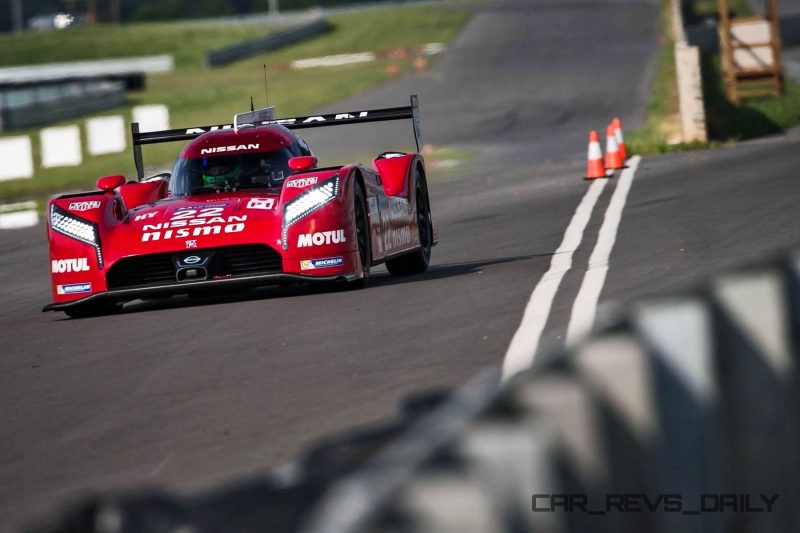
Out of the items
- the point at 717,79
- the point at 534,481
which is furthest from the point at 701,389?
the point at 717,79

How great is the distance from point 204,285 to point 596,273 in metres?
2.93

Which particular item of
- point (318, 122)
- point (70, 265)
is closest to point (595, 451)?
point (70, 265)

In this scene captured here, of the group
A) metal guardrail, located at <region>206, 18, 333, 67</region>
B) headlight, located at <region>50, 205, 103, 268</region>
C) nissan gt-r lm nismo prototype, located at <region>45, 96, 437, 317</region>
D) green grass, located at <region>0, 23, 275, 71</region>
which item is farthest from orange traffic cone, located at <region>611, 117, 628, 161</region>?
green grass, located at <region>0, 23, 275, 71</region>

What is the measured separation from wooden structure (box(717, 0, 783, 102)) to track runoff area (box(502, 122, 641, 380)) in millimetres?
12095

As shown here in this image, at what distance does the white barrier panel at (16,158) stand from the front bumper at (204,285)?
2473 cm

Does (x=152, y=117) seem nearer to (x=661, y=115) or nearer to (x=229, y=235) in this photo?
(x=661, y=115)

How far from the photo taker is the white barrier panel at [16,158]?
36.6 m

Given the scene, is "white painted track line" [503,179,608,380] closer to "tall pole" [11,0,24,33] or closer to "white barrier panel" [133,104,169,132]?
"white barrier panel" [133,104,169,132]

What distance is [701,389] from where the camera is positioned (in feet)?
11.7

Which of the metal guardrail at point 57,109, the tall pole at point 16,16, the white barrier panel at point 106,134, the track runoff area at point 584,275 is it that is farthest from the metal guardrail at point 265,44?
the tall pole at point 16,16

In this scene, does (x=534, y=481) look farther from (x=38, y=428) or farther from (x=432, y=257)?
(x=432, y=257)

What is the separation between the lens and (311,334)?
31.8 feet

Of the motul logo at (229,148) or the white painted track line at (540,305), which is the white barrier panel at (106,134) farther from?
the motul logo at (229,148)

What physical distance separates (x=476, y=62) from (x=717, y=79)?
13.5 meters
